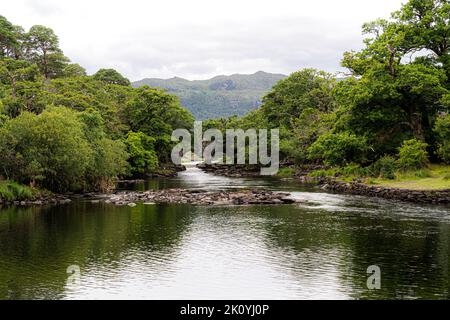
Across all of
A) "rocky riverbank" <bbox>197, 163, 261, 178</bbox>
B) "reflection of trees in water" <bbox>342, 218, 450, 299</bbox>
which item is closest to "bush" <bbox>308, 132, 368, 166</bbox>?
"reflection of trees in water" <bbox>342, 218, 450, 299</bbox>

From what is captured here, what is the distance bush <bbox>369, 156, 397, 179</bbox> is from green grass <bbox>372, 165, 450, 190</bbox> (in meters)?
0.87

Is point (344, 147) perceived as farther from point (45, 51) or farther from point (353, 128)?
point (45, 51)

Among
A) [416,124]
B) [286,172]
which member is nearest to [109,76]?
[286,172]

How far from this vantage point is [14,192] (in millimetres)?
55906

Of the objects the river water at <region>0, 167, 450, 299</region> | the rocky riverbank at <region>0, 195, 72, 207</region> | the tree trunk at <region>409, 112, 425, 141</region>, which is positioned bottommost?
the river water at <region>0, 167, 450, 299</region>

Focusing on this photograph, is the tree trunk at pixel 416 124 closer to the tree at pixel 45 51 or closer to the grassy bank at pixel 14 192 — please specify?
the grassy bank at pixel 14 192

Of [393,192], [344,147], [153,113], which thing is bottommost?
[393,192]

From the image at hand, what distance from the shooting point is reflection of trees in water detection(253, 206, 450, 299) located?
2417 cm

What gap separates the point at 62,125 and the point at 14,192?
378 inches

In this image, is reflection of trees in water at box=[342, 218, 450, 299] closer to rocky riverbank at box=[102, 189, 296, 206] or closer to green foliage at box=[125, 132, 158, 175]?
rocky riverbank at box=[102, 189, 296, 206]

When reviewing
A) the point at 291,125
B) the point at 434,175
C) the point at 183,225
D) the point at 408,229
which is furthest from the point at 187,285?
the point at 291,125

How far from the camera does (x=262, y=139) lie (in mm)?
110062

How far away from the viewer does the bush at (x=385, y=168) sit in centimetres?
6600
